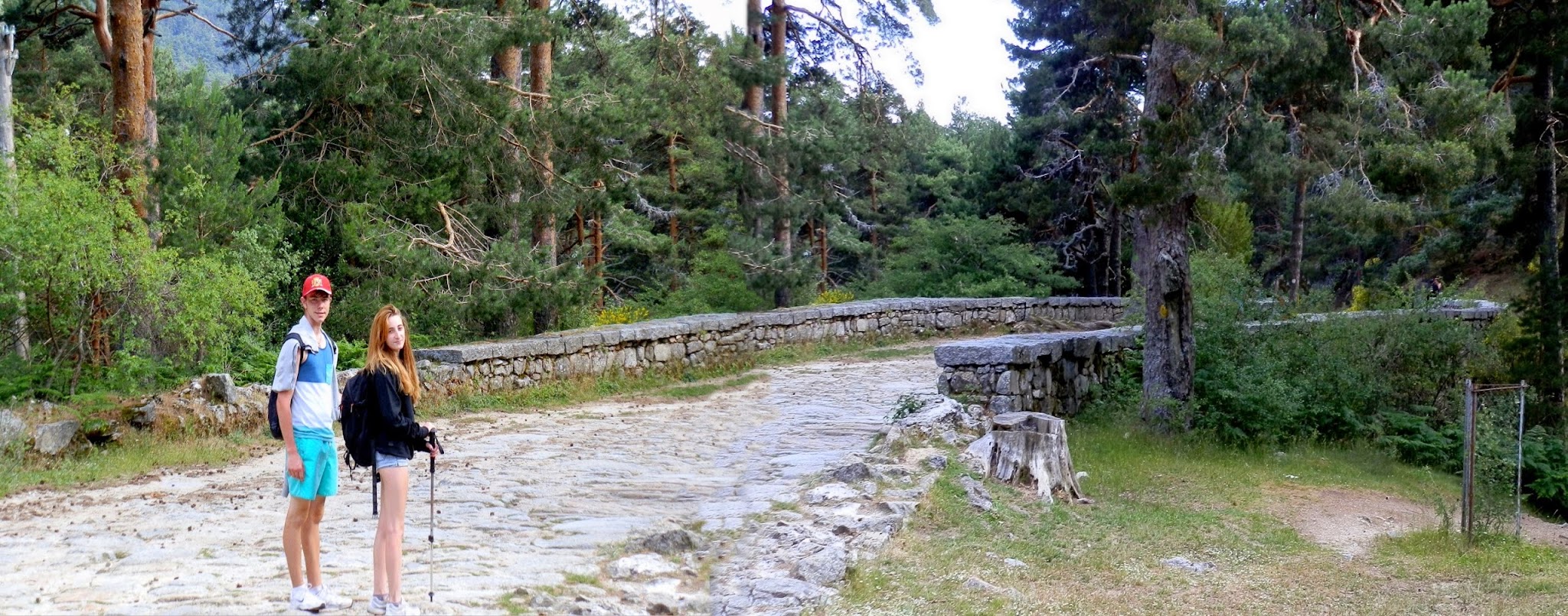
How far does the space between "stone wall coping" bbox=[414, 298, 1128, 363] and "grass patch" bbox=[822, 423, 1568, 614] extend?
5615 millimetres

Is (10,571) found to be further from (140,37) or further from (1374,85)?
(1374,85)

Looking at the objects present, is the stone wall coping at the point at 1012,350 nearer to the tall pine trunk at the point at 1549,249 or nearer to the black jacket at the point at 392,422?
the tall pine trunk at the point at 1549,249

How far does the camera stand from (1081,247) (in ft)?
97.2

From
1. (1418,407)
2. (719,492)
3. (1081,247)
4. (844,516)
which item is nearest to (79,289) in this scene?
(719,492)

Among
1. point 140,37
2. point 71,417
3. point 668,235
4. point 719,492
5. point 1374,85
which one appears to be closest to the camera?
point 719,492

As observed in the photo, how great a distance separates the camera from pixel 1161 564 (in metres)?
7.32

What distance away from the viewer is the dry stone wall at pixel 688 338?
1215cm

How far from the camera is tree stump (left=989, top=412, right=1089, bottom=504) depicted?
894 centimetres

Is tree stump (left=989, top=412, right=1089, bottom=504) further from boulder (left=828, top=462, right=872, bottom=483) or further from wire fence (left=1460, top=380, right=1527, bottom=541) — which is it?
wire fence (left=1460, top=380, right=1527, bottom=541)

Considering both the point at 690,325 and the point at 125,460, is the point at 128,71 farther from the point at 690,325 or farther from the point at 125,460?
the point at 690,325

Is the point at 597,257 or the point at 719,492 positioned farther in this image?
the point at 597,257

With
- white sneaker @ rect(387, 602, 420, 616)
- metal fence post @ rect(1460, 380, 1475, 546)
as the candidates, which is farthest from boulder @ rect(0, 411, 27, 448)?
metal fence post @ rect(1460, 380, 1475, 546)

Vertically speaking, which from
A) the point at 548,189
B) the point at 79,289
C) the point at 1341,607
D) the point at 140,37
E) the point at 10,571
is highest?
the point at 140,37

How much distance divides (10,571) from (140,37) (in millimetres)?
9676
